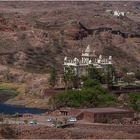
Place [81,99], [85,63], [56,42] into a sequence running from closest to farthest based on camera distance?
[81,99]
[85,63]
[56,42]

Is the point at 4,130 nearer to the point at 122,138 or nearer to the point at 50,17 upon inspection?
the point at 122,138

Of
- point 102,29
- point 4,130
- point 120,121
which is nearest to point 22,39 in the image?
point 102,29

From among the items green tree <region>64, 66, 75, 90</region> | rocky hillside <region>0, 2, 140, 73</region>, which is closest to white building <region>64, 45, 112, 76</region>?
green tree <region>64, 66, 75, 90</region>

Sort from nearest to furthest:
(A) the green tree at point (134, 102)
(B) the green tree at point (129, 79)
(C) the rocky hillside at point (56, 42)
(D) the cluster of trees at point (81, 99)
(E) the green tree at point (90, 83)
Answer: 1. (A) the green tree at point (134, 102)
2. (D) the cluster of trees at point (81, 99)
3. (E) the green tree at point (90, 83)
4. (B) the green tree at point (129, 79)
5. (C) the rocky hillside at point (56, 42)

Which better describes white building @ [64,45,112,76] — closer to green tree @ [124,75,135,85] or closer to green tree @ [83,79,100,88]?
green tree @ [124,75,135,85]

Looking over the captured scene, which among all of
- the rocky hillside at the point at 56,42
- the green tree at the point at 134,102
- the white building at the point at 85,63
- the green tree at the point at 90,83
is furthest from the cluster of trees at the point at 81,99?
the rocky hillside at the point at 56,42

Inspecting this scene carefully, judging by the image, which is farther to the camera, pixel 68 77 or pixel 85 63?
pixel 85 63

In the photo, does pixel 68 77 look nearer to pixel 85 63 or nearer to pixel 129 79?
pixel 85 63

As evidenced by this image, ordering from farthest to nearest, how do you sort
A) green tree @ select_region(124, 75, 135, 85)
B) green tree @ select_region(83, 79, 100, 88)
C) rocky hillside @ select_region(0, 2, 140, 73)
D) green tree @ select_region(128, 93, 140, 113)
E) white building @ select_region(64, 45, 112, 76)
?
rocky hillside @ select_region(0, 2, 140, 73)
green tree @ select_region(124, 75, 135, 85)
white building @ select_region(64, 45, 112, 76)
green tree @ select_region(83, 79, 100, 88)
green tree @ select_region(128, 93, 140, 113)

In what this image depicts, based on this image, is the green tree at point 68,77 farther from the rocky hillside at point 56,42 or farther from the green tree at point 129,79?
the rocky hillside at point 56,42

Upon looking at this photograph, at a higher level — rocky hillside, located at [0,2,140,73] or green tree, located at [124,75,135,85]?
rocky hillside, located at [0,2,140,73]

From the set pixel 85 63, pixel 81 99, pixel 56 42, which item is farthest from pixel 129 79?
pixel 56 42
